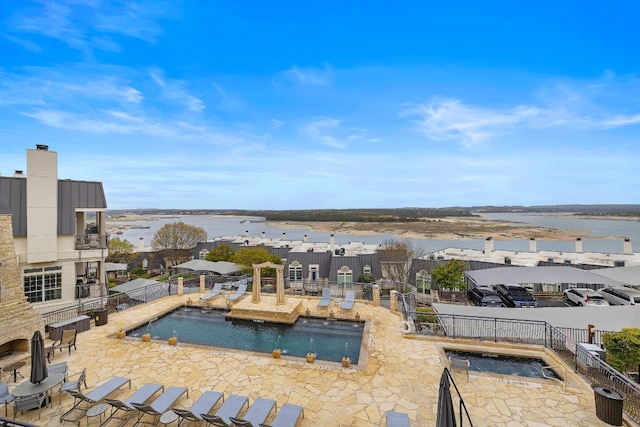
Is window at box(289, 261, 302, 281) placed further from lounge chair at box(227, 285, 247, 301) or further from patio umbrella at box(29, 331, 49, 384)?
patio umbrella at box(29, 331, 49, 384)

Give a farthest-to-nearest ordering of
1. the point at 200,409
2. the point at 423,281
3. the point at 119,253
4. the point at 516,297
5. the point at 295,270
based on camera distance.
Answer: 1. the point at 119,253
2. the point at 295,270
3. the point at 423,281
4. the point at 516,297
5. the point at 200,409

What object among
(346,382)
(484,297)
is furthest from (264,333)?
(484,297)

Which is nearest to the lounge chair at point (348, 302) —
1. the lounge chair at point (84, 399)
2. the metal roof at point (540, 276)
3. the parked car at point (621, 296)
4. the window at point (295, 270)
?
the metal roof at point (540, 276)

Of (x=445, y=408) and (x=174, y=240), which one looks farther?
(x=174, y=240)

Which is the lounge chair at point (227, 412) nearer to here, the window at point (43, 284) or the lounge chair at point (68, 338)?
the lounge chair at point (68, 338)

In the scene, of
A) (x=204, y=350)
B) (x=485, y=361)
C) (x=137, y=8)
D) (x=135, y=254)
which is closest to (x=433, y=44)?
(x=137, y=8)

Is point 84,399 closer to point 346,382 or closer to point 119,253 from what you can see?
point 346,382

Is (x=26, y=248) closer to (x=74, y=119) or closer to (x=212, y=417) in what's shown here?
(x=74, y=119)
